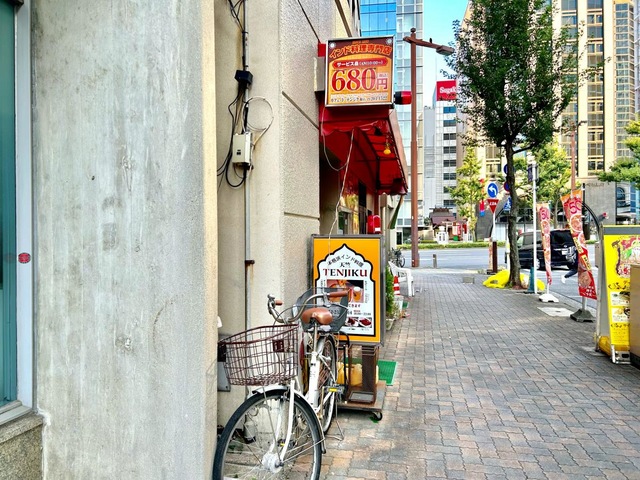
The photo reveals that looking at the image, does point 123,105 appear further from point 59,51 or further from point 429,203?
point 429,203

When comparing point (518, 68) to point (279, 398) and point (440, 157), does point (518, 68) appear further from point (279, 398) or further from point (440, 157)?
point (440, 157)

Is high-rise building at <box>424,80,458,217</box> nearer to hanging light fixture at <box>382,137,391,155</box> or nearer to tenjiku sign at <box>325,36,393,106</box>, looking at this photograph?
hanging light fixture at <box>382,137,391,155</box>

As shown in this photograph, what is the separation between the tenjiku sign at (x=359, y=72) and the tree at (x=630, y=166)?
2485 centimetres

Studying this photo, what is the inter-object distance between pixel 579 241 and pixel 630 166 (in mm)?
21954

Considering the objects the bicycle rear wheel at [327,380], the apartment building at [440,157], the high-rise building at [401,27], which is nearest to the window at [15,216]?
the bicycle rear wheel at [327,380]

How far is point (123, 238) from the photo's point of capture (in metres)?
2.72

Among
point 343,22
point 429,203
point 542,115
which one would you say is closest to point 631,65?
point 429,203

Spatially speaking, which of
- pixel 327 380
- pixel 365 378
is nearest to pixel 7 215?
pixel 327 380

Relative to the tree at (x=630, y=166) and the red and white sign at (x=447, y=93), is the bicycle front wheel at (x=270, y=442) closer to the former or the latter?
the red and white sign at (x=447, y=93)

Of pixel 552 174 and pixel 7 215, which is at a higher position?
pixel 552 174

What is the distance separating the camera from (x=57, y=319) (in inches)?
110

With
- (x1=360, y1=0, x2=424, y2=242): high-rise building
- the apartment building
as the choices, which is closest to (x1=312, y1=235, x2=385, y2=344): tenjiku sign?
(x1=360, y1=0, x2=424, y2=242): high-rise building

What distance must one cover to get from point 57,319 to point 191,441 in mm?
1075

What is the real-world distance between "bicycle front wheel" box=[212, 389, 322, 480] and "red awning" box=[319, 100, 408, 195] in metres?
2.92
